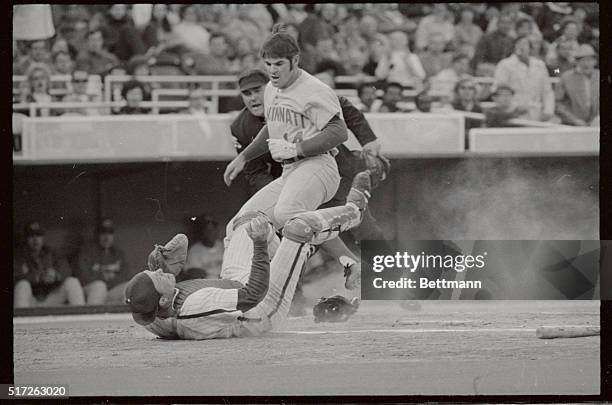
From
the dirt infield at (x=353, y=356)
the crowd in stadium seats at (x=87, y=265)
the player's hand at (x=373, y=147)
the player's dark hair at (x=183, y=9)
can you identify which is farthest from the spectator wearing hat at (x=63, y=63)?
the player's hand at (x=373, y=147)

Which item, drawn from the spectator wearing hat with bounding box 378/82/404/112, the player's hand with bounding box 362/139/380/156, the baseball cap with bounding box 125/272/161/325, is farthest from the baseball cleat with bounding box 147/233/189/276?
the spectator wearing hat with bounding box 378/82/404/112

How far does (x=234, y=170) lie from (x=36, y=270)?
1362 millimetres

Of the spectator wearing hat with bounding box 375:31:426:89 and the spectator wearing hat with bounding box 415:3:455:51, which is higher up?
the spectator wearing hat with bounding box 415:3:455:51

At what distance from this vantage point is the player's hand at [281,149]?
704 cm

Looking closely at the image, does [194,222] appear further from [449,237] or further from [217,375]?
[449,237]

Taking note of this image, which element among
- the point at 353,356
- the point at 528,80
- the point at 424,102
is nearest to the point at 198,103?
the point at 424,102

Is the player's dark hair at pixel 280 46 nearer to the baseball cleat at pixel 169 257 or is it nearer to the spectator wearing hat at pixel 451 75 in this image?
the spectator wearing hat at pixel 451 75

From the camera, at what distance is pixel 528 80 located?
7219 mm

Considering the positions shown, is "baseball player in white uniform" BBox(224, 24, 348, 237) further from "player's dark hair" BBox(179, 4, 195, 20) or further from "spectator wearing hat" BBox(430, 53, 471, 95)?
"spectator wearing hat" BBox(430, 53, 471, 95)

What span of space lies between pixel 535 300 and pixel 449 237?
2.15ft

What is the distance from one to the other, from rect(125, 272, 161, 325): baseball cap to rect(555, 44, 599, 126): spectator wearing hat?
275 centimetres

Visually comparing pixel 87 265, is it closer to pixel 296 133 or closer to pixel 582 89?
pixel 296 133

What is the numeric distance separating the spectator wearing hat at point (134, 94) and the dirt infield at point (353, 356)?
1282mm

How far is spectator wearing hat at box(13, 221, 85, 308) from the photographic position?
23.4 feet
